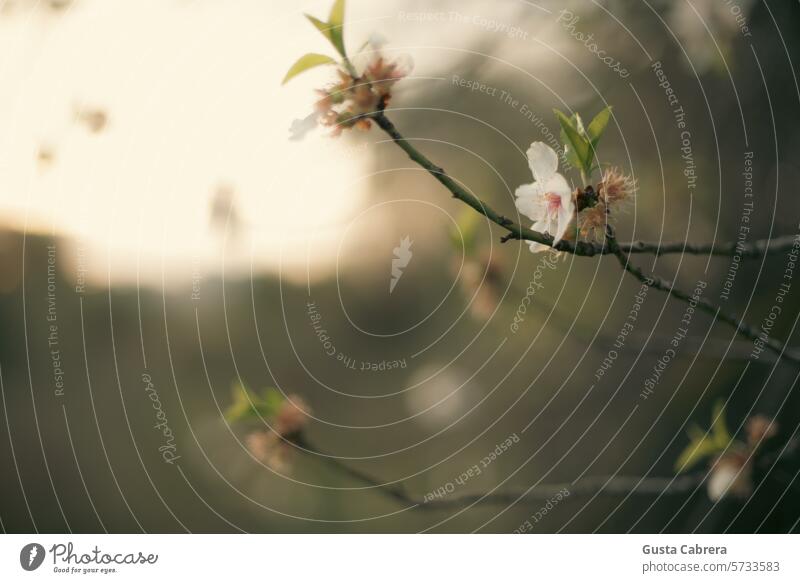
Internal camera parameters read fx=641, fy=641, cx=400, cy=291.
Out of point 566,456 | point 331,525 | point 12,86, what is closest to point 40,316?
point 12,86

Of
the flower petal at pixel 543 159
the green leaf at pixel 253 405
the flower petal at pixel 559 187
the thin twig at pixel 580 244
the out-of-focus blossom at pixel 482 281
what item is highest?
the flower petal at pixel 543 159

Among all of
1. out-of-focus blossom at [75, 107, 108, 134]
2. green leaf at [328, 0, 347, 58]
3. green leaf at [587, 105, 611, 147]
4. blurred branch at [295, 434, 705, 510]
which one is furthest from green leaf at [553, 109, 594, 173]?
out-of-focus blossom at [75, 107, 108, 134]

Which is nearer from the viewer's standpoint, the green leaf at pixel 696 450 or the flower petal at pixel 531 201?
the flower petal at pixel 531 201

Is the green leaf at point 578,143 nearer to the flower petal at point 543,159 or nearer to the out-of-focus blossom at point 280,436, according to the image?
the flower petal at point 543,159

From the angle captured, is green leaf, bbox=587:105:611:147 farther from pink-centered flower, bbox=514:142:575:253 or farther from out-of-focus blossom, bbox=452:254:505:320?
out-of-focus blossom, bbox=452:254:505:320

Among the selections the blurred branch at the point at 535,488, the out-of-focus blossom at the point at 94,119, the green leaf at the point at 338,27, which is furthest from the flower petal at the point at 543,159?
the out-of-focus blossom at the point at 94,119
